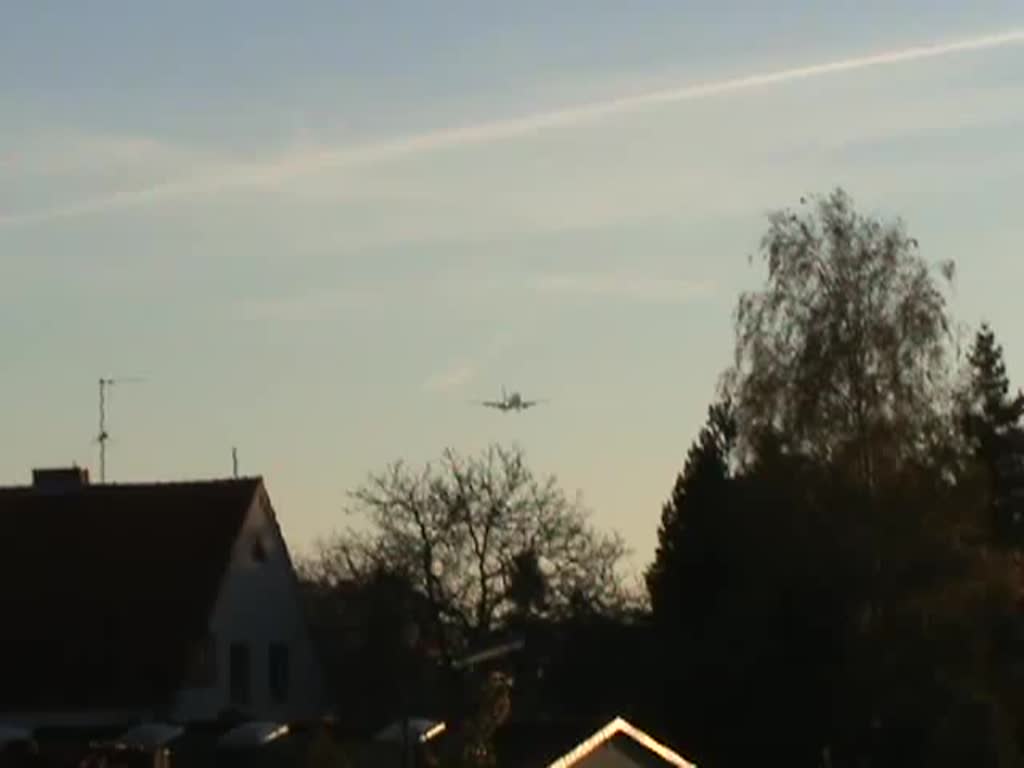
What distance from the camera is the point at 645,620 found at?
207ft

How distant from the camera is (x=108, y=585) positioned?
50875mm

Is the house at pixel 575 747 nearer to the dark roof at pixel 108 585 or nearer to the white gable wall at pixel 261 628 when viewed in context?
the dark roof at pixel 108 585

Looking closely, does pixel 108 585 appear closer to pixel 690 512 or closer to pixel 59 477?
pixel 59 477

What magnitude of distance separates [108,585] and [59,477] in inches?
200

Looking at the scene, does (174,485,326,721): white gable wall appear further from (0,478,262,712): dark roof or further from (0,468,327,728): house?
(0,478,262,712): dark roof

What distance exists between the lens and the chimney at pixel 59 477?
2154 inches

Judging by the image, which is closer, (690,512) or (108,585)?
(108,585)

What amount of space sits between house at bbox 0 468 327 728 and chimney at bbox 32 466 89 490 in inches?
1.6

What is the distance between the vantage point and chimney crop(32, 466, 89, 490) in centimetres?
5472

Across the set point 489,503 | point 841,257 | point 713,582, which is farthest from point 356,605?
point 841,257

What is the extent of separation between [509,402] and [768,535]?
7.82 metres

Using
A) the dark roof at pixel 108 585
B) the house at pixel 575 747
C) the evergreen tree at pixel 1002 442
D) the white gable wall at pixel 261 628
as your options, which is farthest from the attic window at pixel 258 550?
the evergreen tree at pixel 1002 442

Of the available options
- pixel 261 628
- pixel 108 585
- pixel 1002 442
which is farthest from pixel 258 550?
pixel 1002 442

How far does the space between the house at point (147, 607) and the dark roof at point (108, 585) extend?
3 centimetres
